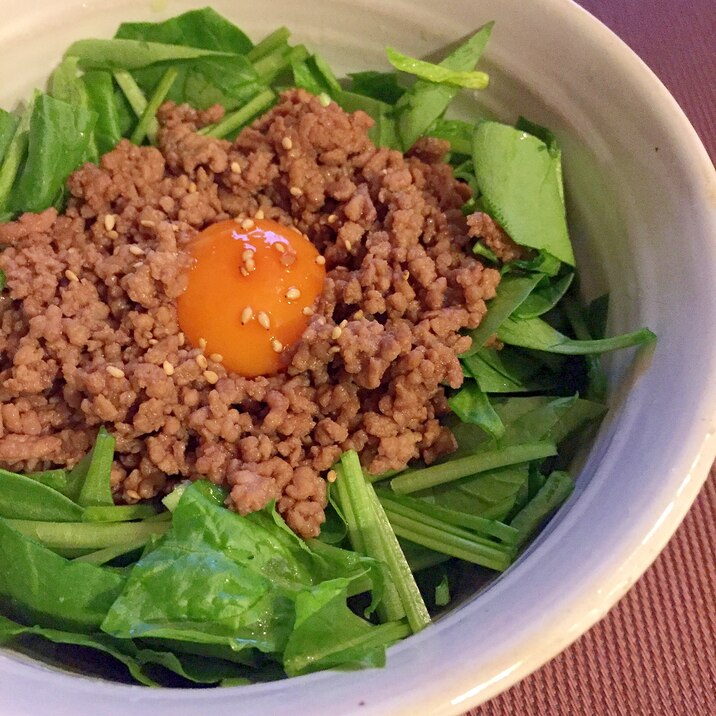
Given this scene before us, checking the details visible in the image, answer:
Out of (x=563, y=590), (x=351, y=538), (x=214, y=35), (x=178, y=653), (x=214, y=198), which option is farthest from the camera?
(x=214, y=35)

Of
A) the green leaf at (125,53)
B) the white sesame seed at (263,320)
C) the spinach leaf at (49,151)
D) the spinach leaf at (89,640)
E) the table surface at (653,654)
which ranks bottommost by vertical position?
the table surface at (653,654)

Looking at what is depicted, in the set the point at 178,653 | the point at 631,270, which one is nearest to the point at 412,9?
the point at 631,270

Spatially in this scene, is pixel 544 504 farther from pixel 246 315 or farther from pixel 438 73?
pixel 438 73

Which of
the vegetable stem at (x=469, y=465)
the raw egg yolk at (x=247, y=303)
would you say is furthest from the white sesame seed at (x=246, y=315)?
the vegetable stem at (x=469, y=465)

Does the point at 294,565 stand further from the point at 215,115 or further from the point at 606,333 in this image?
the point at 215,115

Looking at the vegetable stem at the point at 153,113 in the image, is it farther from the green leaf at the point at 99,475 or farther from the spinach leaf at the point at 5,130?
the green leaf at the point at 99,475

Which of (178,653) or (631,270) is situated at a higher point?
(631,270)

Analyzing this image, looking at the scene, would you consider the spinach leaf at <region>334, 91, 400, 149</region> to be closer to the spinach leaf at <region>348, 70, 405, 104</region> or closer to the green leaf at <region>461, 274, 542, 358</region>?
the spinach leaf at <region>348, 70, 405, 104</region>

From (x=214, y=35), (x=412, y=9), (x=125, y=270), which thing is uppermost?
(x=412, y=9)

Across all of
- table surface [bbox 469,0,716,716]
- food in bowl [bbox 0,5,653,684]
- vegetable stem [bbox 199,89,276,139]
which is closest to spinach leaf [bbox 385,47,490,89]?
food in bowl [bbox 0,5,653,684]
